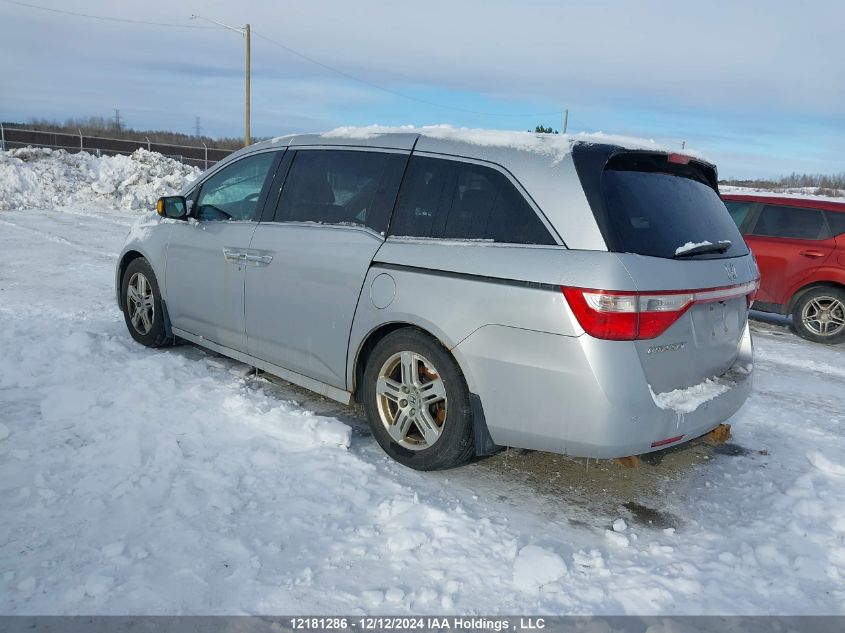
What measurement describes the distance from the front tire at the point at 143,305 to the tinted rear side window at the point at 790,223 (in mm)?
7288

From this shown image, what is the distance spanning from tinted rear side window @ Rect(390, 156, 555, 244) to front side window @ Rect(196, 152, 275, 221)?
1443mm

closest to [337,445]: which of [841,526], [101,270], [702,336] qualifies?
[702,336]

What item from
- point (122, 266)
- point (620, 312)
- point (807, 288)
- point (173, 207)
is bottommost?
point (807, 288)

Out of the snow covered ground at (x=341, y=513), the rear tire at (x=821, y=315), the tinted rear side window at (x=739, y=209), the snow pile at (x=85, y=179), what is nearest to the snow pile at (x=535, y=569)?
the snow covered ground at (x=341, y=513)

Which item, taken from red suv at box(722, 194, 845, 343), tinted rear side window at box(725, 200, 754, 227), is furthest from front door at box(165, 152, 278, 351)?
tinted rear side window at box(725, 200, 754, 227)

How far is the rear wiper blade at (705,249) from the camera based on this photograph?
10.7 feet

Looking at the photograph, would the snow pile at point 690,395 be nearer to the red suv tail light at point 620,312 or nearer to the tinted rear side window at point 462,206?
the red suv tail light at point 620,312

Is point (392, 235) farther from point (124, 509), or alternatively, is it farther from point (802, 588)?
point (802, 588)

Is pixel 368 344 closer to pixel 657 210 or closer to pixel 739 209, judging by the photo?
pixel 657 210

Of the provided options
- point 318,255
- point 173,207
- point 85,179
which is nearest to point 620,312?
point 318,255

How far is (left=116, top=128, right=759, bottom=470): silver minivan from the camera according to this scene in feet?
9.93

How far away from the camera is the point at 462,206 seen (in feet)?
11.7

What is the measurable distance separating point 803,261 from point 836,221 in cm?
60

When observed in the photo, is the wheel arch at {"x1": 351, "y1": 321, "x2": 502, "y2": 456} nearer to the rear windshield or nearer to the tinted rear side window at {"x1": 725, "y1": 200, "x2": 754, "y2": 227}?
the rear windshield
